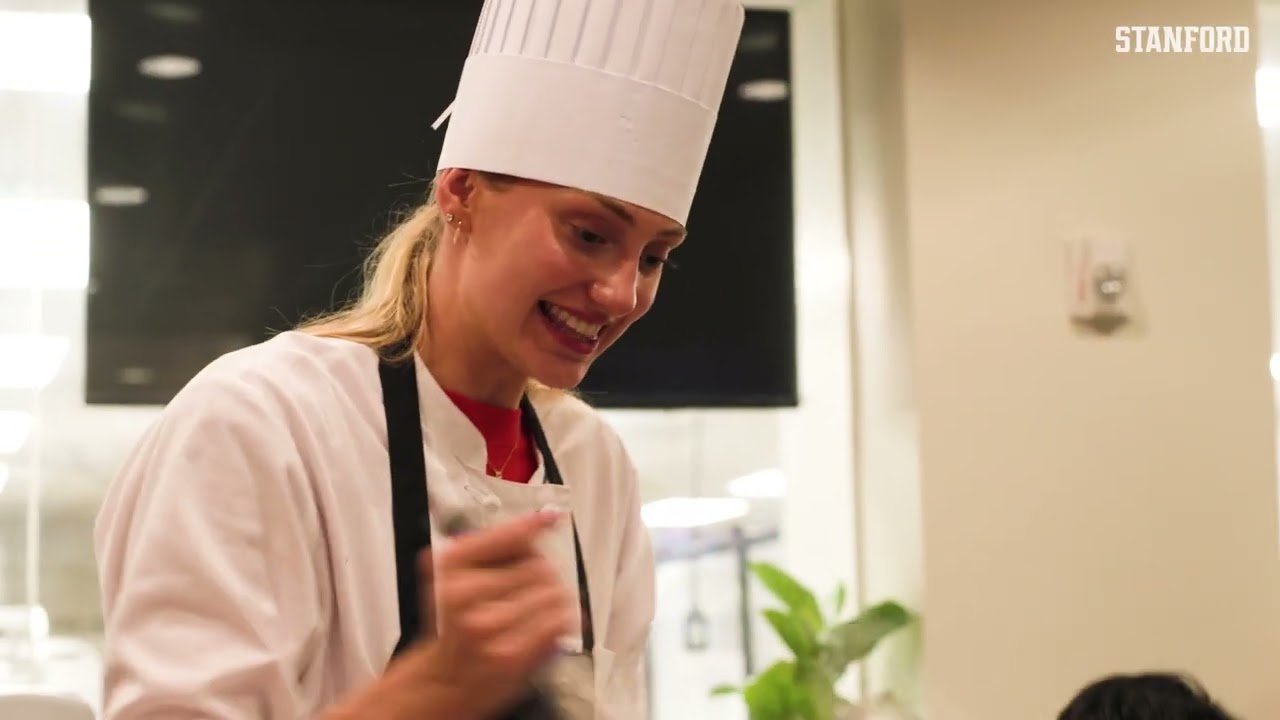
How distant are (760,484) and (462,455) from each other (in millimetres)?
2065

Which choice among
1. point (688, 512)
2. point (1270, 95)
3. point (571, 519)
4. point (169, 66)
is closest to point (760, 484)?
point (688, 512)

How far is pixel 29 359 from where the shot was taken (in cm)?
310

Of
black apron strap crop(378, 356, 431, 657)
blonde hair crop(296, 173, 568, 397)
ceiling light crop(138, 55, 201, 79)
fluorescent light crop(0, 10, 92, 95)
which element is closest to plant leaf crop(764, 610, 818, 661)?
blonde hair crop(296, 173, 568, 397)

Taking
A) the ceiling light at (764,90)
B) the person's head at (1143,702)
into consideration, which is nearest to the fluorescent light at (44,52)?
the ceiling light at (764,90)

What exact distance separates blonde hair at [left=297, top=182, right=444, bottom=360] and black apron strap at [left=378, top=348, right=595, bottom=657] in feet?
0.10

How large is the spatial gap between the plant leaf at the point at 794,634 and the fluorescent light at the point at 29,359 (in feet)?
5.52

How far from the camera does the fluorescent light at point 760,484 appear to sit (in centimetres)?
335

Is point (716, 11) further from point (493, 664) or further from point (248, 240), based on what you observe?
point (248, 240)

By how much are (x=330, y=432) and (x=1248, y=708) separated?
215 centimetres

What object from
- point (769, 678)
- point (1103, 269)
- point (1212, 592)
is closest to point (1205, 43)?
point (1103, 269)

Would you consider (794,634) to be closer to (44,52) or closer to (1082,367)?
(1082,367)

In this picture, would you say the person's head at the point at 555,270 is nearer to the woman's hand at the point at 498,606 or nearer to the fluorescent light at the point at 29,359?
the woman's hand at the point at 498,606

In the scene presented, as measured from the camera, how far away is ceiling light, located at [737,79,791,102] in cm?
334

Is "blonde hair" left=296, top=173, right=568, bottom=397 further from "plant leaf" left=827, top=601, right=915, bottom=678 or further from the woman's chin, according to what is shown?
"plant leaf" left=827, top=601, right=915, bottom=678
